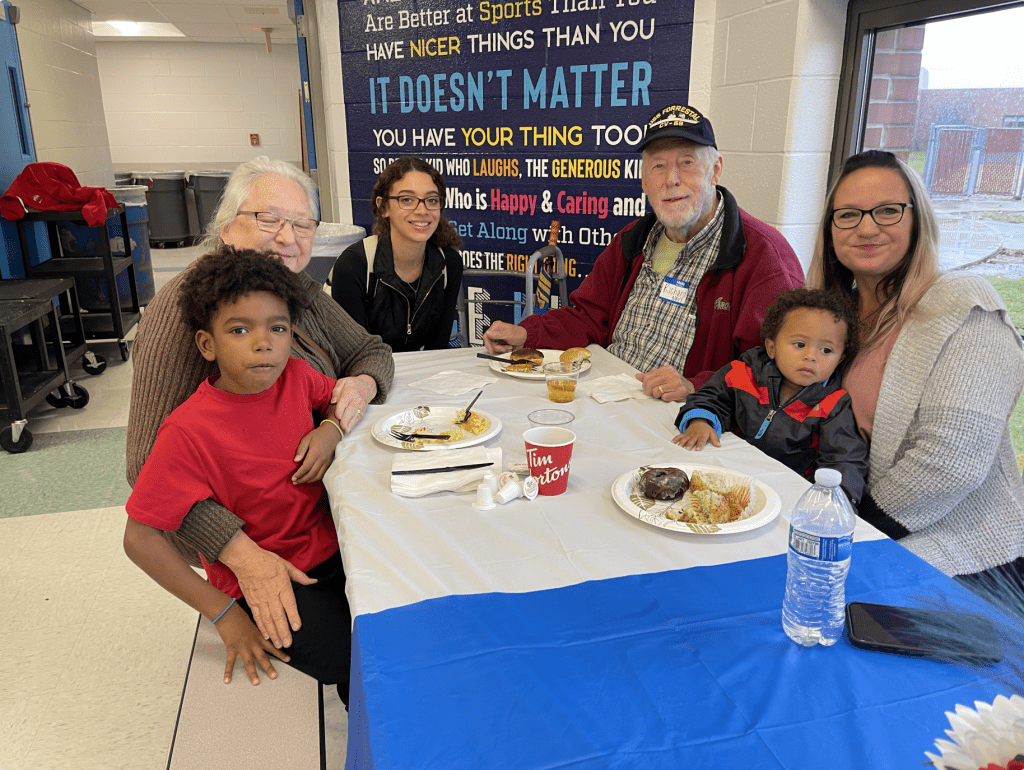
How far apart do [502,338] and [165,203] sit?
9.69 meters

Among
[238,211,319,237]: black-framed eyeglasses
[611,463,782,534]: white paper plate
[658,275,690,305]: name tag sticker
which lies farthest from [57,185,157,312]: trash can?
[611,463,782,534]: white paper plate

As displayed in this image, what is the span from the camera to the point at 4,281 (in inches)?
171

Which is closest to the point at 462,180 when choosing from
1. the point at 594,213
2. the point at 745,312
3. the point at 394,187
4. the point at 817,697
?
the point at 594,213

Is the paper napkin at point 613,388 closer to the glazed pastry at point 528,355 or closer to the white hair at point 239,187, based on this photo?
the glazed pastry at point 528,355

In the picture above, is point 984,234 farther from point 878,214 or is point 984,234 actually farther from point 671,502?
point 671,502

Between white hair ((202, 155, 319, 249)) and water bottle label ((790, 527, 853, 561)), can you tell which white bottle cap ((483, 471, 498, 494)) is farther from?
white hair ((202, 155, 319, 249))

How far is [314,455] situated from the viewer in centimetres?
149

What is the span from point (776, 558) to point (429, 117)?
3.44 m

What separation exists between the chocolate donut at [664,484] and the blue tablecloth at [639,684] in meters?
0.24

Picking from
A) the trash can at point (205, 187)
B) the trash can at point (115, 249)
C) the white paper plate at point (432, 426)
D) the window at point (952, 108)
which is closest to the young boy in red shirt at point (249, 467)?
the white paper plate at point (432, 426)

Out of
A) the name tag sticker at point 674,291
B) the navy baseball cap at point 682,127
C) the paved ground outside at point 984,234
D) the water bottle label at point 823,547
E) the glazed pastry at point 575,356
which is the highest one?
the navy baseball cap at point 682,127

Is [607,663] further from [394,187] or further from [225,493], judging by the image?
[394,187]

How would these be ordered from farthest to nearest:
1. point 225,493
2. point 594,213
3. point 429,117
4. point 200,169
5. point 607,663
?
point 200,169 < point 429,117 < point 594,213 < point 225,493 < point 607,663

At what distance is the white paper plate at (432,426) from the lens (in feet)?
4.97
